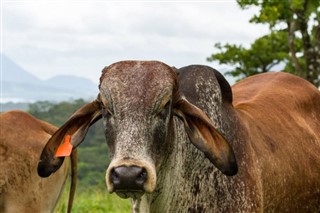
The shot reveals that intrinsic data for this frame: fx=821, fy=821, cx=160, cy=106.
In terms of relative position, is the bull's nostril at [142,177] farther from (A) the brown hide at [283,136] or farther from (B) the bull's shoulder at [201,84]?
(A) the brown hide at [283,136]

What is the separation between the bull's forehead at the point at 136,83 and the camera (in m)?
4.01

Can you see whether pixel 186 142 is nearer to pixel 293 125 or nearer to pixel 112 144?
pixel 112 144

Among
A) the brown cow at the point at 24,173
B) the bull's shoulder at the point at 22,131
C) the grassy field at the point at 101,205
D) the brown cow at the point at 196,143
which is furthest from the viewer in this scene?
the grassy field at the point at 101,205

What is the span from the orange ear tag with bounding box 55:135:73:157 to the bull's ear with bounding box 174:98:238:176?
2.04 ft

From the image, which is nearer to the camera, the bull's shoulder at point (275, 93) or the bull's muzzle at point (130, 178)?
the bull's muzzle at point (130, 178)

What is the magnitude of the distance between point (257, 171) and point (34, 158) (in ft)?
12.1

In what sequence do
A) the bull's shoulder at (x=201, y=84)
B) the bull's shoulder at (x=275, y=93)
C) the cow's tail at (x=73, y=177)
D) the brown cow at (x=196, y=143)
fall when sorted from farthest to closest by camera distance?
the cow's tail at (x=73, y=177), the bull's shoulder at (x=275, y=93), the bull's shoulder at (x=201, y=84), the brown cow at (x=196, y=143)

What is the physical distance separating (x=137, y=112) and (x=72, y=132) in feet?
2.15

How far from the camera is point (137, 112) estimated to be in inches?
155

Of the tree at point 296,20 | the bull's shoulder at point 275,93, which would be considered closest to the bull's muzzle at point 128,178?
the bull's shoulder at point 275,93

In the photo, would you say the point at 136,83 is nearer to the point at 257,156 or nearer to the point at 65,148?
the point at 65,148

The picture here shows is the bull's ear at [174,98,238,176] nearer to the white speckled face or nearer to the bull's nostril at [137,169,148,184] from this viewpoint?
the white speckled face

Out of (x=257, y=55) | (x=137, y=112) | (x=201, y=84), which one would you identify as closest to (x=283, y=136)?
(x=201, y=84)

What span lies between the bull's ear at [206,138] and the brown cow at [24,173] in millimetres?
4085
